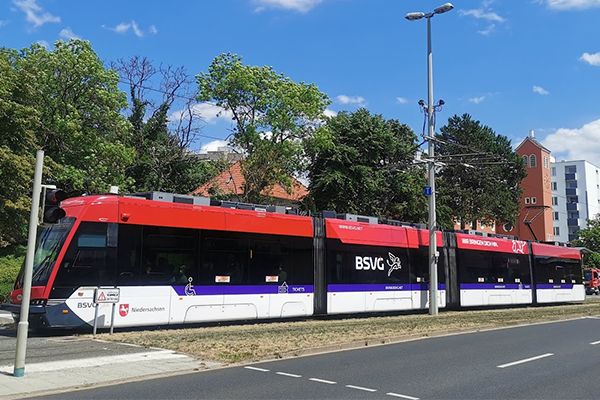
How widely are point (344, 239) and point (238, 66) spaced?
18899 millimetres

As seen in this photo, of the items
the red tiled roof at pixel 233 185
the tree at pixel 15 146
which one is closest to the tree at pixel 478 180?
the red tiled roof at pixel 233 185

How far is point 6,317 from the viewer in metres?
18.1

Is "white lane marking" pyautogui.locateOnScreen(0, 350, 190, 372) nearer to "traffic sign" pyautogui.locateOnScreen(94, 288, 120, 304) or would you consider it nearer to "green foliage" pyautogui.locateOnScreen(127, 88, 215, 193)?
"traffic sign" pyautogui.locateOnScreen(94, 288, 120, 304)

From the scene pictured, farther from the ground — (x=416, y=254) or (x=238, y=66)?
(x=238, y=66)

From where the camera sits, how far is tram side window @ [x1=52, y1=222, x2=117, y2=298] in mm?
13266

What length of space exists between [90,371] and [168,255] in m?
6.33

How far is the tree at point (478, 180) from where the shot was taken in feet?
171

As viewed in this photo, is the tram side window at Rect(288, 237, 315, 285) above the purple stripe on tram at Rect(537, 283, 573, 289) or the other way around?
above

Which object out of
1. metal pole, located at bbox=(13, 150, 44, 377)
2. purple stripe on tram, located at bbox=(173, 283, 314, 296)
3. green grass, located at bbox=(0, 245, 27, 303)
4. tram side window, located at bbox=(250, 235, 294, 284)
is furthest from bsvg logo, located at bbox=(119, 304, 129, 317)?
green grass, located at bbox=(0, 245, 27, 303)

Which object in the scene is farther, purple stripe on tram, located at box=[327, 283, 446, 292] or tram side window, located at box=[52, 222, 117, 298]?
purple stripe on tram, located at box=[327, 283, 446, 292]

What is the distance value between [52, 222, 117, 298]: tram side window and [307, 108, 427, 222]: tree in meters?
22.9

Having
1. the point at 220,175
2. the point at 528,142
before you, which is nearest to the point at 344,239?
the point at 220,175

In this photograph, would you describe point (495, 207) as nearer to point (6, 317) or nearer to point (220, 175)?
point (220, 175)

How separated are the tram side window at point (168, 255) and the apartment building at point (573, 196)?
345 feet
